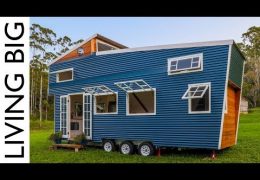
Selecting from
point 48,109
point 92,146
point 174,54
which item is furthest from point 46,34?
point 174,54

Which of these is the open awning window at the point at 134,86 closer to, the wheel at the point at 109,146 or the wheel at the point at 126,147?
the wheel at the point at 126,147

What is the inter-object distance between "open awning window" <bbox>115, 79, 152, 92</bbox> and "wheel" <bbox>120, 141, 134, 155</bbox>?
1.87 metres

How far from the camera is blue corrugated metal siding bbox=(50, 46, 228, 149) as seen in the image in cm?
930

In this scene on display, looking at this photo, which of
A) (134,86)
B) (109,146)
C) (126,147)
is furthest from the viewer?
(109,146)

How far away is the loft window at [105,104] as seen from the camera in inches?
484

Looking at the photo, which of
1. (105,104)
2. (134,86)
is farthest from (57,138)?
(134,86)

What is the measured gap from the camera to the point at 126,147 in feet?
35.4

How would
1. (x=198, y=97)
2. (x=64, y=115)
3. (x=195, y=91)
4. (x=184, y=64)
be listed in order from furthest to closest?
1. (x=64, y=115)
2. (x=184, y=64)
3. (x=195, y=91)
4. (x=198, y=97)

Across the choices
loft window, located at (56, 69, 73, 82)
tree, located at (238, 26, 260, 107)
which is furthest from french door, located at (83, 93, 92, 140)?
tree, located at (238, 26, 260, 107)

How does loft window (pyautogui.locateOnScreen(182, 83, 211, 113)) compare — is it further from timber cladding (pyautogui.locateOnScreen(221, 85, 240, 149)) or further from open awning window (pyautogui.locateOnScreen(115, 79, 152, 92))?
open awning window (pyautogui.locateOnScreen(115, 79, 152, 92))

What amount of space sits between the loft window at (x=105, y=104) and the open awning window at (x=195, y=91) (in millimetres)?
3079

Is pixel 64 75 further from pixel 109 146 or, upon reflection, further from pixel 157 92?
pixel 157 92

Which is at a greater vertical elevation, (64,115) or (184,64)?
(184,64)
